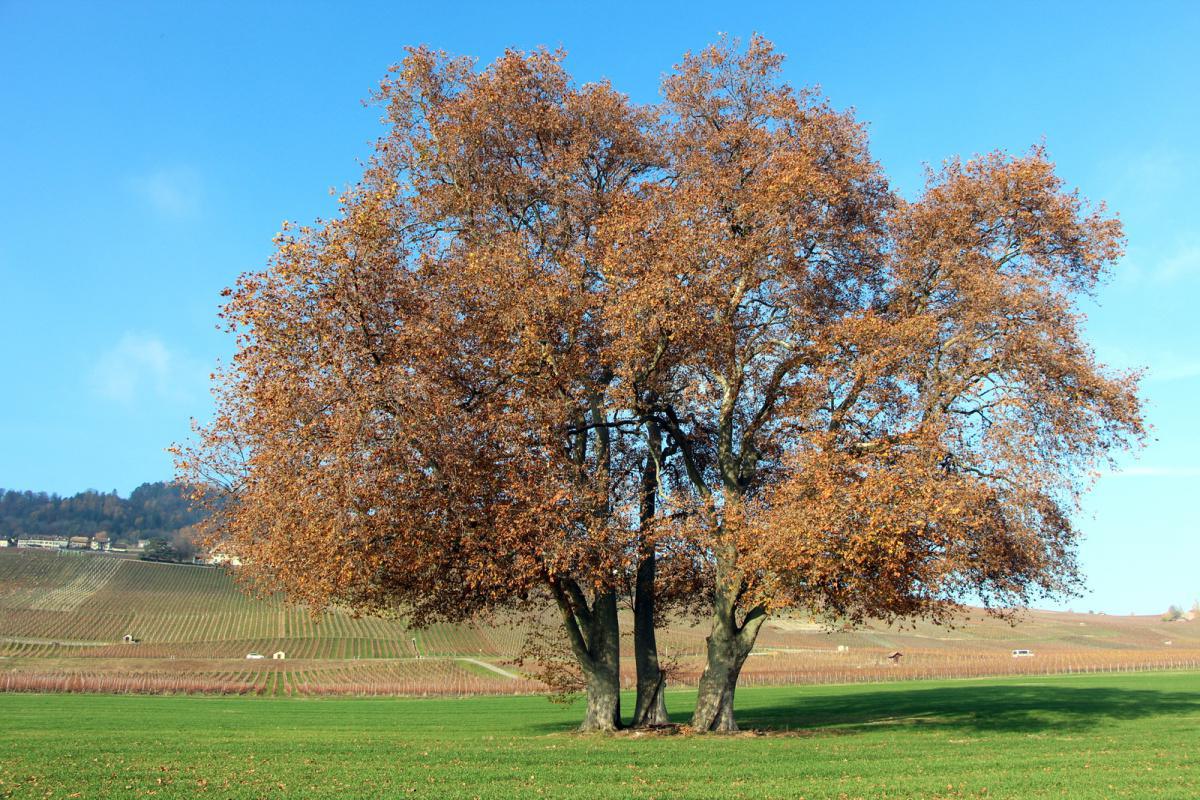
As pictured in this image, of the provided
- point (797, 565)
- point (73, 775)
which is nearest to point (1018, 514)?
point (797, 565)

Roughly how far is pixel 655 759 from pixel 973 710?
941 inches

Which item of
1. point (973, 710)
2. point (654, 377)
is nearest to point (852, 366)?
point (654, 377)

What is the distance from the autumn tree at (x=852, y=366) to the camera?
2317 centimetres

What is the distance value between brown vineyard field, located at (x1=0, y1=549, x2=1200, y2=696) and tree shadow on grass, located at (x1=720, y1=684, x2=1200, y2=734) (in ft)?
30.0

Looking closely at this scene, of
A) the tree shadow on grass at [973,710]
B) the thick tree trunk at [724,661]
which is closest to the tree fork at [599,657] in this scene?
the thick tree trunk at [724,661]

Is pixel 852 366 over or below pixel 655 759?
over

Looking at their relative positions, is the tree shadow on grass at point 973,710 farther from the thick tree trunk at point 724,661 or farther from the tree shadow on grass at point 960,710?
the thick tree trunk at point 724,661

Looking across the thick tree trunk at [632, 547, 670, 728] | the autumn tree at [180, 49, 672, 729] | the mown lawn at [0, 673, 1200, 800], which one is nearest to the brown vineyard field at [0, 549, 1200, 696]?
the mown lawn at [0, 673, 1200, 800]

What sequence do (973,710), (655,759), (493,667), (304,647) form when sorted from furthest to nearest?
(304,647) < (493,667) < (973,710) < (655,759)

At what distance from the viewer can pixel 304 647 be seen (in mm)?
104688

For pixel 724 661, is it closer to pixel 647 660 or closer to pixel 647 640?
pixel 647 660

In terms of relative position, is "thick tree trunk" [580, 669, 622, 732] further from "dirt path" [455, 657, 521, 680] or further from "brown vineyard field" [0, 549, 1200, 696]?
"dirt path" [455, 657, 521, 680]

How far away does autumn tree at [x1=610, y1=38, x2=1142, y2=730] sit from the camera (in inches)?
912

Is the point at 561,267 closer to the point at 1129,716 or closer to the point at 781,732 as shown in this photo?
the point at 781,732
